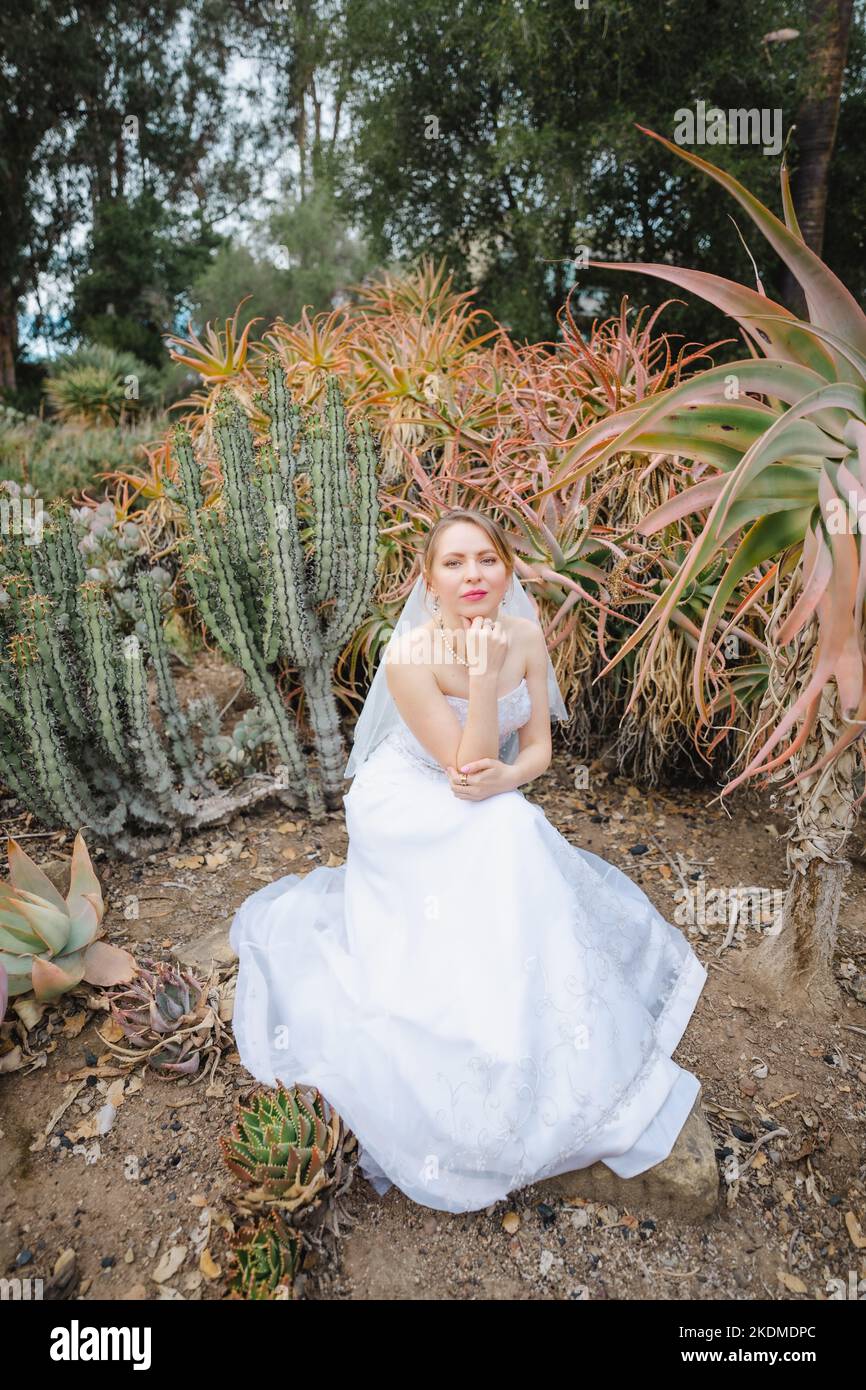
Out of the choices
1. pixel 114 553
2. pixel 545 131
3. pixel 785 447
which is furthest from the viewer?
pixel 545 131

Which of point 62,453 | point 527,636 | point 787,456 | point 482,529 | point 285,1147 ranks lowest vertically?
point 285,1147

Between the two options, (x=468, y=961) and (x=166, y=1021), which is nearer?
(x=468, y=961)

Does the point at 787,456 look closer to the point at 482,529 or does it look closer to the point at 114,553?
the point at 482,529

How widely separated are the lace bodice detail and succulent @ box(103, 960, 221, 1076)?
0.99 m

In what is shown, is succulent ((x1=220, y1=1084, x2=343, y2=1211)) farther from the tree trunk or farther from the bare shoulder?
the tree trunk

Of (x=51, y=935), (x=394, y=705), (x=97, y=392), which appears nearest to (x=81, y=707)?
(x=51, y=935)

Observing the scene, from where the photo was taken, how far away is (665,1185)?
186 cm

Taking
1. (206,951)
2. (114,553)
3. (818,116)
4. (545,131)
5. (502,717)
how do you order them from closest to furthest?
(502,717) → (206,951) → (114,553) → (545,131) → (818,116)

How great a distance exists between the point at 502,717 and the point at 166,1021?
135cm

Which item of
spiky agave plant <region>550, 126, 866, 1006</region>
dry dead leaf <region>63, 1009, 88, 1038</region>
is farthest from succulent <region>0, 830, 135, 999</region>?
spiky agave plant <region>550, 126, 866, 1006</region>

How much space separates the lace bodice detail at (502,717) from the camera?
94.3 inches

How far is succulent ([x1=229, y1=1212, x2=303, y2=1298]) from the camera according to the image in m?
1.62

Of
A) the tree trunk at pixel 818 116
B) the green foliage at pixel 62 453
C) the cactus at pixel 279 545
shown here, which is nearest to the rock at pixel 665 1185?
the cactus at pixel 279 545
